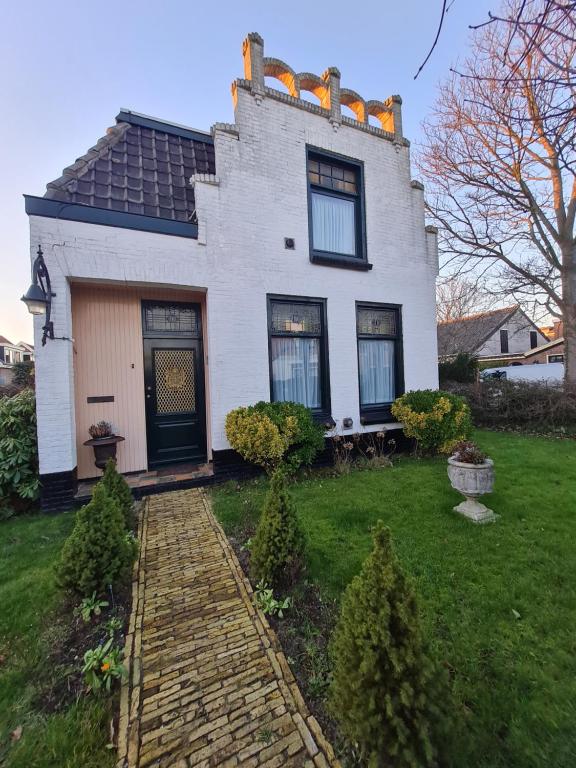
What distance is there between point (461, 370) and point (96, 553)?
482 inches

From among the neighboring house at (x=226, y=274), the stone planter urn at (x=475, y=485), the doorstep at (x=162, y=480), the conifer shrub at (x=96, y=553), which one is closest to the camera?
the conifer shrub at (x=96, y=553)

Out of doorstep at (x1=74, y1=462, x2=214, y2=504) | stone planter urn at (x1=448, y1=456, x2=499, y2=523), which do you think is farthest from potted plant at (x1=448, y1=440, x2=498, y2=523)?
doorstep at (x1=74, y1=462, x2=214, y2=504)

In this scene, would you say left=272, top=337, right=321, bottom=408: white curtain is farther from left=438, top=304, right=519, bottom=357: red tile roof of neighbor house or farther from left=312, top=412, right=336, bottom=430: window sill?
left=438, top=304, right=519, bottom=357: red tile roof of neighbor house

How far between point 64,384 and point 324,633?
4.23 metres

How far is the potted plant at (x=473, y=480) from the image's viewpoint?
3.71m

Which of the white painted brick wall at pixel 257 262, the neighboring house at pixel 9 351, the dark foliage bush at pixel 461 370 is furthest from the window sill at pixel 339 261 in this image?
the neighboring house at pixel 9 351

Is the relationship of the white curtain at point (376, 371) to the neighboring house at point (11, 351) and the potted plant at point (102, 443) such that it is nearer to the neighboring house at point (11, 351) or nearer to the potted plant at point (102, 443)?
the potted plant at point (102, 443)

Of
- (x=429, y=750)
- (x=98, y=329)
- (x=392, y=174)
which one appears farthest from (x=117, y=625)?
(x=392, y=174)

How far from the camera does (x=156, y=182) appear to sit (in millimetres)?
5367

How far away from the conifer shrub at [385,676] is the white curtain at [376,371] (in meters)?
5.30

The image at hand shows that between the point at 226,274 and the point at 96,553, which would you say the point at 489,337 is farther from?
the point at 96,553

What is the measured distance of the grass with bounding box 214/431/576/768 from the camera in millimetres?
1597

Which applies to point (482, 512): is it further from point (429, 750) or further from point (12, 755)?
point (12, 755)

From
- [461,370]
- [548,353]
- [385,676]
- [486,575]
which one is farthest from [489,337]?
[385,676]
